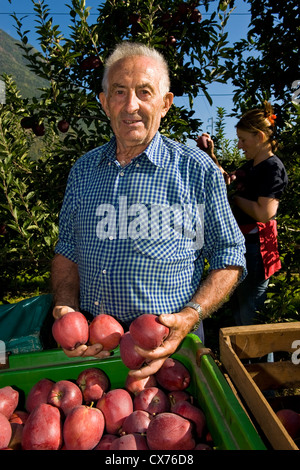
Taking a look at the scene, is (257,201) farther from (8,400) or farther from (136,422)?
(8,400)

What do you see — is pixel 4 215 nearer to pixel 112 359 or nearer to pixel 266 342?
pixel 112 359

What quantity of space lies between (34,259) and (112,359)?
5.59 feet

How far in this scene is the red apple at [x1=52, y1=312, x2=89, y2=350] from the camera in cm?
126

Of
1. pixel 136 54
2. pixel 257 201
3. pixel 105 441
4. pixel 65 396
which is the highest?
pixel 136 54

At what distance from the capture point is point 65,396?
1.18 m

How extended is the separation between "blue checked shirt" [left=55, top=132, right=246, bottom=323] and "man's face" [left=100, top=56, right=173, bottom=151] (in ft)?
0.32

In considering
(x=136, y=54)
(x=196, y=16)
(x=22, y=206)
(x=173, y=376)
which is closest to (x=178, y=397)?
(x=173, y=376)

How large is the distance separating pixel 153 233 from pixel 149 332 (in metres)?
0.47

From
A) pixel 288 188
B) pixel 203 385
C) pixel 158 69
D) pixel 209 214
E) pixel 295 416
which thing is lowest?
pixel 295 416

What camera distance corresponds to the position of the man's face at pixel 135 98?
1619mm

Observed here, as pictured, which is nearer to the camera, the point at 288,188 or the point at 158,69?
the point at 158,69

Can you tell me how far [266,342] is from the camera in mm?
1412
